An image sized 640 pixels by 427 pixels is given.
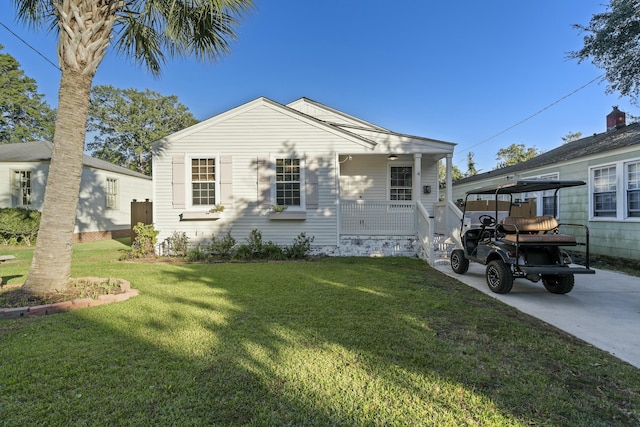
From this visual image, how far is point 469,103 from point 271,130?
44.2ft

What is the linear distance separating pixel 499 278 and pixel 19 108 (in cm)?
3380

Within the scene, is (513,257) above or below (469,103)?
below

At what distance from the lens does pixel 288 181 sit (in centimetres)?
933

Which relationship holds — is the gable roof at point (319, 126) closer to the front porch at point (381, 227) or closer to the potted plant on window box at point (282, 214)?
the front porch at point (381, 227)

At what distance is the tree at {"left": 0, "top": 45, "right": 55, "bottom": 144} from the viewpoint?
73.2 ft

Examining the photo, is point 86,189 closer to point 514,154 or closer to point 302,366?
point 302,366

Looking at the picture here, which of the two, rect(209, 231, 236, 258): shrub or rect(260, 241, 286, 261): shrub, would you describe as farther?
rect(209, 231, 236, 258): shrub

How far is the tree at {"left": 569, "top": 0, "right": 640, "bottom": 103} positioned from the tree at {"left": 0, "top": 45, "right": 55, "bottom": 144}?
3355 centimetres

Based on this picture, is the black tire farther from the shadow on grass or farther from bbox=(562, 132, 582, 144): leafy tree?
bbox=(562, 132, 582, 144): leafy tree

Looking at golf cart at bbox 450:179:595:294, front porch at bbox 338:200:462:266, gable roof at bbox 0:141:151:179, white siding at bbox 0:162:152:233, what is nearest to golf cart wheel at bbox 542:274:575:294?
golf cart at bbox 450:179:595:294

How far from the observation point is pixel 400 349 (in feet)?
9.57

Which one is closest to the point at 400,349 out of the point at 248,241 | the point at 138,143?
the point at 248,241

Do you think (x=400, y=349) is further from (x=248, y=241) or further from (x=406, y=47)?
(x=406, y=47)

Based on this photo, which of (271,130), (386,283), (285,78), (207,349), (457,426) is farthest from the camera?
(285,78)
